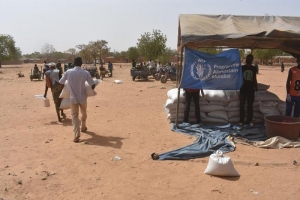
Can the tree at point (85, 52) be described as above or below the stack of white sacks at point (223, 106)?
above

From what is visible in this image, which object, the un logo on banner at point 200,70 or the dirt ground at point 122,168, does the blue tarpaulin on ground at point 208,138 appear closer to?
the dirt ground at point 122,168

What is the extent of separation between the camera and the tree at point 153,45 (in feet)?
91.2

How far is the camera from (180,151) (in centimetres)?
486

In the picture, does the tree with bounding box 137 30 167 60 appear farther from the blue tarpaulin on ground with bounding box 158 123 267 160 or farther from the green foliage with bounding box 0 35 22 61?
the green foliage with bounding box 0 35 22 61

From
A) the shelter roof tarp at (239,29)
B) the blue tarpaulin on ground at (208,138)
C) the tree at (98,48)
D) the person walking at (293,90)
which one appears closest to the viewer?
the blue tarpaulin on ground at (208,138)

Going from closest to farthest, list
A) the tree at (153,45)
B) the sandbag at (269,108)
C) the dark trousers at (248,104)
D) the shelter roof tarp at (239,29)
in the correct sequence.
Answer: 1. the shelter roof tarp at (239,29)
2. the dark trousers at (248,104)
3. the sandbag at (269,108)
4. the tree at (153,45)

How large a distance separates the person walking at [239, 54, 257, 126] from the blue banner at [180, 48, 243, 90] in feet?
1.04

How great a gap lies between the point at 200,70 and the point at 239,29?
1223mm

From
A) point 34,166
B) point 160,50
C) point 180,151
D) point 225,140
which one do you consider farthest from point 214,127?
point 160,50

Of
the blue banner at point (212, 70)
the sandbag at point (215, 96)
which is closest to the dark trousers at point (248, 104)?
the sandbag at point (215, 96)

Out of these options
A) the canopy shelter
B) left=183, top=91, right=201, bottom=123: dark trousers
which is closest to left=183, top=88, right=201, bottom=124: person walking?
left=183, top=91, right=201, bottom=123: dark trousers

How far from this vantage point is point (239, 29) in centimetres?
596

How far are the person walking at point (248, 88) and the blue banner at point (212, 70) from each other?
0.32m

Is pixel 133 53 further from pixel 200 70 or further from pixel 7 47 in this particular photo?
pixel 200 70
